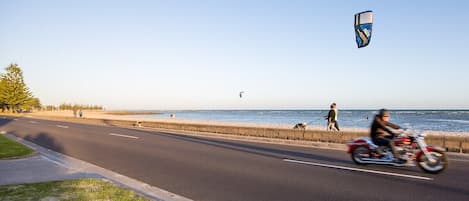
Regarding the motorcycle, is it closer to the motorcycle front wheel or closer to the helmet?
the motorcycle front wheel

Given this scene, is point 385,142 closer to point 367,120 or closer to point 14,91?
point 367,120

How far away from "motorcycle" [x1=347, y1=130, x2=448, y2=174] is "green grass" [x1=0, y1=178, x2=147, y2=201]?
20.9 ft

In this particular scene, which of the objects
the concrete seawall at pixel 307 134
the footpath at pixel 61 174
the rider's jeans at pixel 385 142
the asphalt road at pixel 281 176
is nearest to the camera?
the asphalt road at pixel 281 176

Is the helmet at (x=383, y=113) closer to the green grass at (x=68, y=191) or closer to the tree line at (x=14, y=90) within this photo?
the green grass at (x=68, y=191)

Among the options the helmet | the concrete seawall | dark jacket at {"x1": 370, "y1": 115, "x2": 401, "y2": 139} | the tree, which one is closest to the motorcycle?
dark jacket at {"x1": 370, "y1": 115, "x2": 401, "y2": 139}

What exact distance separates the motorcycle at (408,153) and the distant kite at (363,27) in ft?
9.99

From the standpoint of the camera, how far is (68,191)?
6465 millimetres

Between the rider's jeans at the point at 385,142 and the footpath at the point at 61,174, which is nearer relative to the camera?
the footpath at the point at 61,174

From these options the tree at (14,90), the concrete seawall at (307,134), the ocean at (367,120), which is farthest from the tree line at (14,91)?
the concrete seawall at (307,134)

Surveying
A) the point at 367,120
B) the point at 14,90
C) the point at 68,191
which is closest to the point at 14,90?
the point at 14,90

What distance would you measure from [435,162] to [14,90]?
91835 mm

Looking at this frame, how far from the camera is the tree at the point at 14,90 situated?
265 ft

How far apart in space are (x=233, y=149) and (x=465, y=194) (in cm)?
873

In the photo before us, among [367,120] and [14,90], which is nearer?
[367,120]
